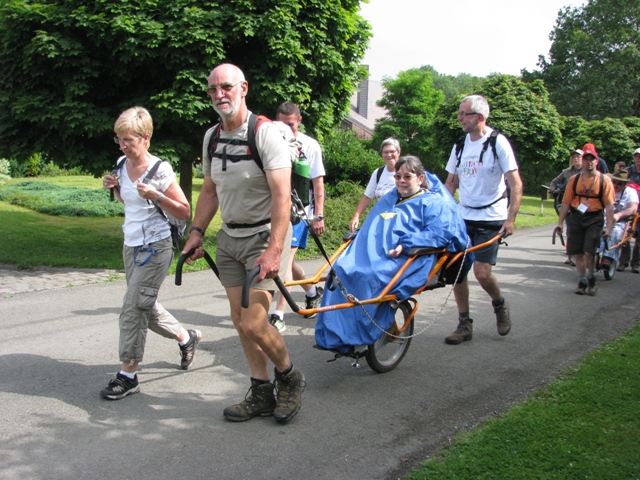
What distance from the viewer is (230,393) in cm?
489

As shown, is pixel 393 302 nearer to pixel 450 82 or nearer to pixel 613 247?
pixel 613 247

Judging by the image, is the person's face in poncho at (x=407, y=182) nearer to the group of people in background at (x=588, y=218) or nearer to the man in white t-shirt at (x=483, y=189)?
the man in white t-shirt at (x=483, y=189)

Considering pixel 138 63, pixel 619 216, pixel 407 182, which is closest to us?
pixel 407 182

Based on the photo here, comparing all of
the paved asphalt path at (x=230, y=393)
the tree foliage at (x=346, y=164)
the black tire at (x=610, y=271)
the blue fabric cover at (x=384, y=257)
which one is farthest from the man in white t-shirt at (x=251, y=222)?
the tree foliage at (x=346, y=164)

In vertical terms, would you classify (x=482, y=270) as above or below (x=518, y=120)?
below

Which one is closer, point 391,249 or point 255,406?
point 255,406

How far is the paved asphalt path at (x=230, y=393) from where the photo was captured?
3.81 meters

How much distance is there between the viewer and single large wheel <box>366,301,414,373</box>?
5.28 meters

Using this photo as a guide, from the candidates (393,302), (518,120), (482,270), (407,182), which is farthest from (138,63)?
(518,120)

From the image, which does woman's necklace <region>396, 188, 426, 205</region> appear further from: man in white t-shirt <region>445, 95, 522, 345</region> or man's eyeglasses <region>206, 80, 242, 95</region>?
man's eyeglasses <region>206, 80, 242, 95</region>

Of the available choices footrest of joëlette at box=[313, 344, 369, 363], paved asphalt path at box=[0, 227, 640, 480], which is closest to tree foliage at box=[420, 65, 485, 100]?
paved asphalt path at box=[0, 227, 640, 480]

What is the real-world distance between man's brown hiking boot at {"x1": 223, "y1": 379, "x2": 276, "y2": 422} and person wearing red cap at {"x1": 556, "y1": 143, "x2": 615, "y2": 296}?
5900 mm

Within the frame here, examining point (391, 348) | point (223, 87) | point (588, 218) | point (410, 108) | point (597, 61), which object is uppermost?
point (597, 61)

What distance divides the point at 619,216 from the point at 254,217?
7769mm
